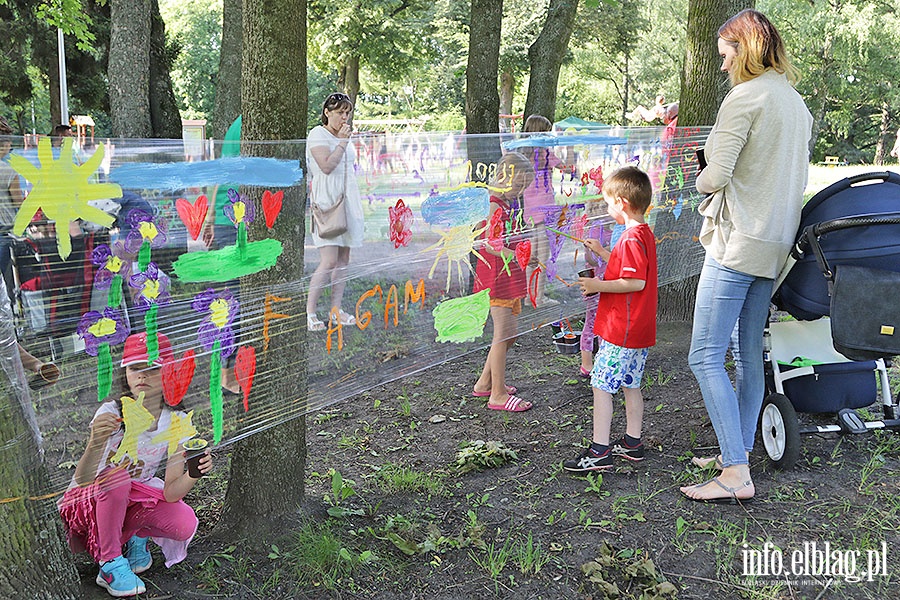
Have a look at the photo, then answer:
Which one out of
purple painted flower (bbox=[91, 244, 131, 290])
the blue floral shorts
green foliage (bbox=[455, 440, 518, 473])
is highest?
purple painted flower (bbox=[91, 244, 131, 290])

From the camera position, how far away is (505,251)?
168 inches

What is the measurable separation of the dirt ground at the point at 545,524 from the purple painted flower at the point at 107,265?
1.12m

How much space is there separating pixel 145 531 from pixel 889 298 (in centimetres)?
296

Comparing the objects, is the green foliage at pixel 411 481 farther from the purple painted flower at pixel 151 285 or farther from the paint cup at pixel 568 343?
the paint cup at pixel 568 343

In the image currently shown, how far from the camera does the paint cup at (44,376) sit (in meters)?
2.43

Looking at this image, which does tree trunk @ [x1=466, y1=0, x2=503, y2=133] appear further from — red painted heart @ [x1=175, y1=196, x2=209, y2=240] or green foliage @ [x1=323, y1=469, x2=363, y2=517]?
red painted heart @ [x1=175, y1=196, x2=209, y2=240]

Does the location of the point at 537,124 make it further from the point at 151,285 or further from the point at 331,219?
the point at 151,285

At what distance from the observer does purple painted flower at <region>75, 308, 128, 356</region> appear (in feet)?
8.05

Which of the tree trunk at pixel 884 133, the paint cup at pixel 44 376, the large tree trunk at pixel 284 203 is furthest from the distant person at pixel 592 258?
the tree trunk at pixel 884 133

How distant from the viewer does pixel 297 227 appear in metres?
3.04

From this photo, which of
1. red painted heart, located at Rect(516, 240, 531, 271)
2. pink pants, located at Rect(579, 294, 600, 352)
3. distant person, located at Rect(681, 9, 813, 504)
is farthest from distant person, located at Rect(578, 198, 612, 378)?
distant person, located at Rect(681, 9, 813, 504)

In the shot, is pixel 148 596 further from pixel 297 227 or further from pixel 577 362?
pixel 577 362

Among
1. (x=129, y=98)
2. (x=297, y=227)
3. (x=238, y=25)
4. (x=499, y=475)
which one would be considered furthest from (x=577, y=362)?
(x=129, y=98)

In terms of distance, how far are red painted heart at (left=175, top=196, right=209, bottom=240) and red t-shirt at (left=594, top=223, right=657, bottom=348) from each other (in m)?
1.93
